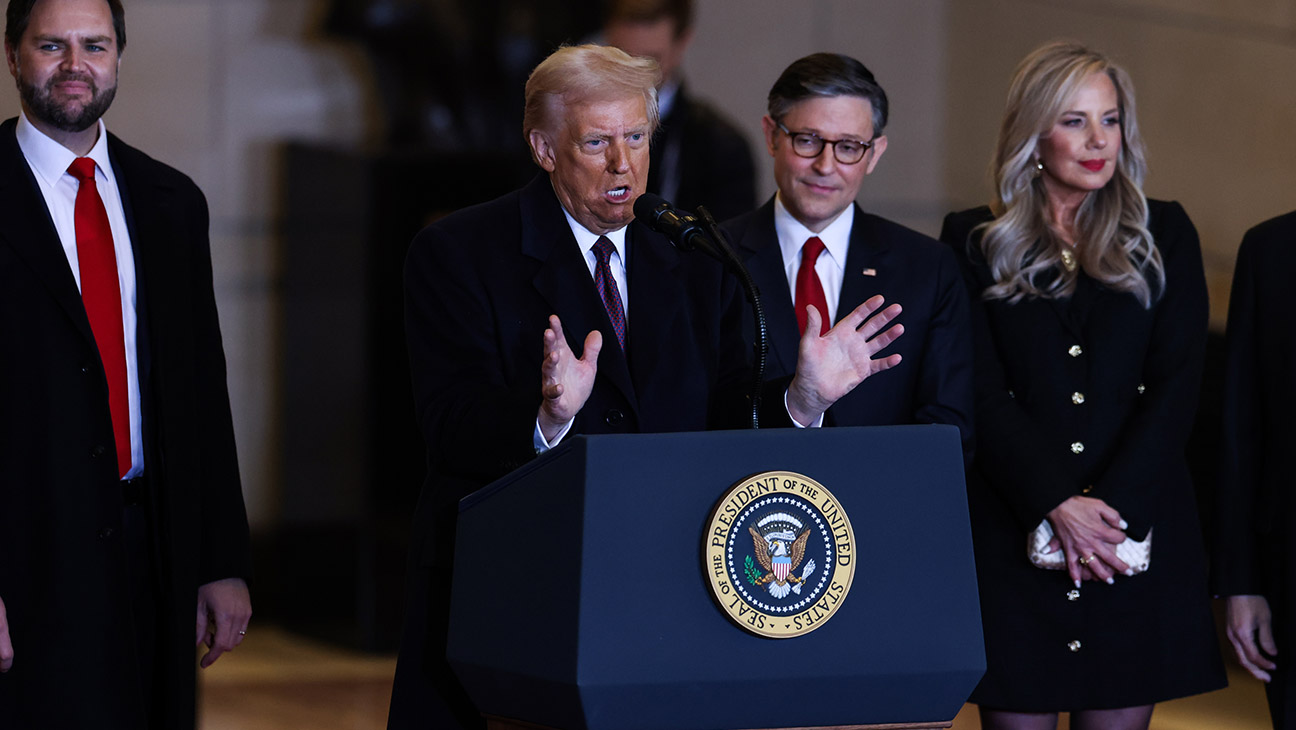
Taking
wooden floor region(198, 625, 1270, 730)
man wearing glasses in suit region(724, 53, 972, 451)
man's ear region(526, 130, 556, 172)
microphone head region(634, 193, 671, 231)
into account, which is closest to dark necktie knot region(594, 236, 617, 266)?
man's ear region(526, 130, 556, 172)

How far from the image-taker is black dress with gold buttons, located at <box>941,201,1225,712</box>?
2.73 m

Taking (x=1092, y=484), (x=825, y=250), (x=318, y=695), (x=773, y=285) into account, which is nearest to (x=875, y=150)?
(x=825, y=250)

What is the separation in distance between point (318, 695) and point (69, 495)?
294 centimetres

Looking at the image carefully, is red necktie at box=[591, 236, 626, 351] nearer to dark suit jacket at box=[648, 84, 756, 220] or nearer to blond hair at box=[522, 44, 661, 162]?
blond hair at box=[522, 44, 661, 162]

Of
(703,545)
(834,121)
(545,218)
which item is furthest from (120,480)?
(834,121)

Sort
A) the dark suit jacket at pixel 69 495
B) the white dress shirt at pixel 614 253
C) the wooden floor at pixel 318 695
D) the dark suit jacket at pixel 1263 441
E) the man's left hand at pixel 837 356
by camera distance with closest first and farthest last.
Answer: the man's left hand at pixel 837 356 → the white dress shirt at pixel 614 253 → the dark suit jacket at pixel 69 495 → the dark suit jacket at pixel 1263 441 → the wooden floor at pixel 318 695

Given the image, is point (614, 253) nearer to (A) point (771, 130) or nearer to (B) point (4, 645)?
(A) point (771, 130)

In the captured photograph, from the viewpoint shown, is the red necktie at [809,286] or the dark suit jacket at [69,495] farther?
the red necktie at [809,286]

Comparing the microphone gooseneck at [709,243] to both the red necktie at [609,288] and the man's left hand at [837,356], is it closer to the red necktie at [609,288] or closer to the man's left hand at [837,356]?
the man's left hand at [837,356]

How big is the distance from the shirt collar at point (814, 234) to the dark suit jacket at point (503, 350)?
2.14 feet

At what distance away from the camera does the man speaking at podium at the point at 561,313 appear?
80.2 inches

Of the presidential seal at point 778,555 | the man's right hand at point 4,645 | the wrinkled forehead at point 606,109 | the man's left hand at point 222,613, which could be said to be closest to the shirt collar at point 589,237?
the wrinkled forehead at point 606,109

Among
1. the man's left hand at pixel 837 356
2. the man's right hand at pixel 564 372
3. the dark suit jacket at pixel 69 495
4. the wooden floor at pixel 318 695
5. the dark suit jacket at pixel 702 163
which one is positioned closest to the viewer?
the man's right hand at pixel 564 372

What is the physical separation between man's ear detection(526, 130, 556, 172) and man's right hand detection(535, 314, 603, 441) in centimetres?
43
